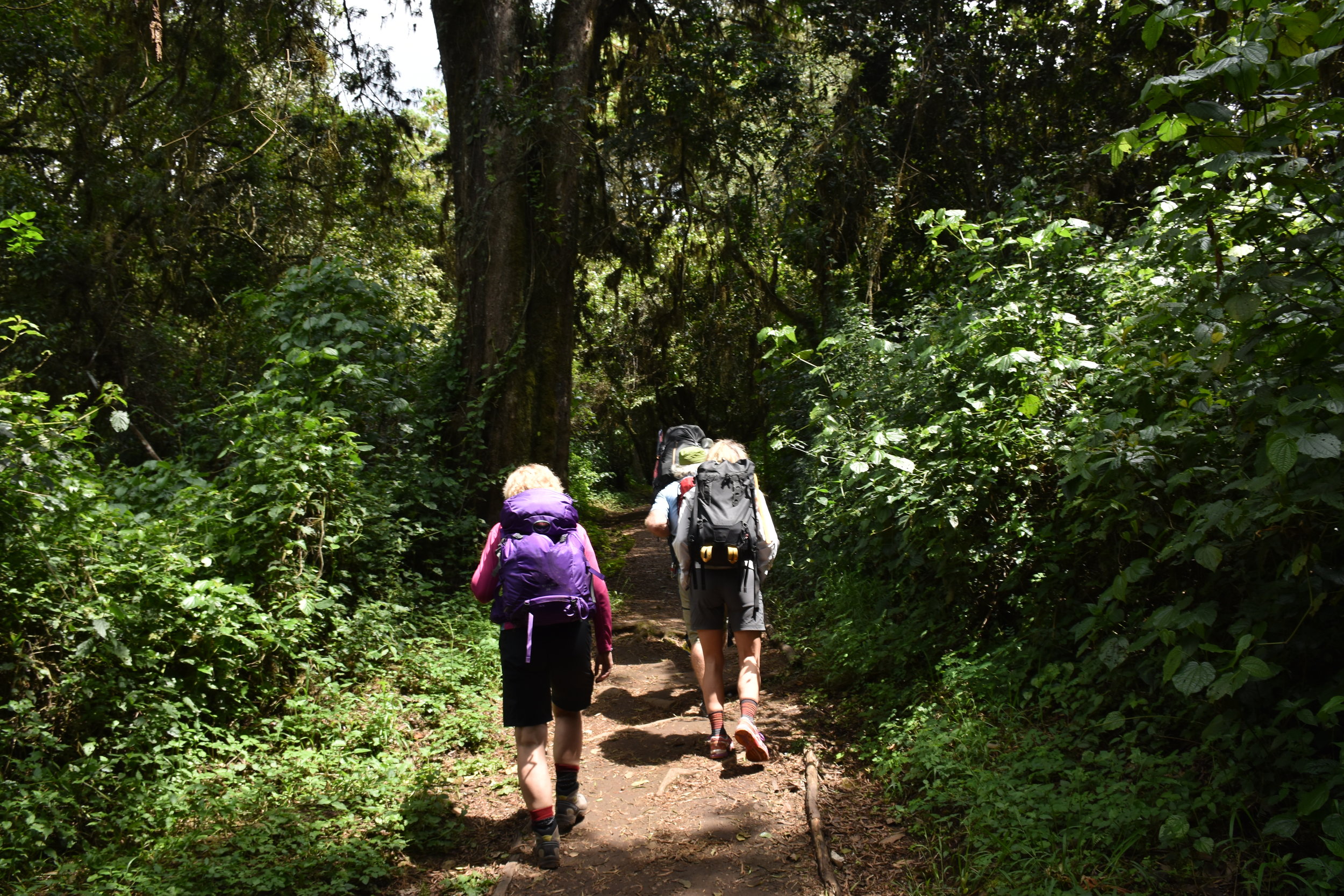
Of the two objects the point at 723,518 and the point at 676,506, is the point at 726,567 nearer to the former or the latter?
the point at 723,518

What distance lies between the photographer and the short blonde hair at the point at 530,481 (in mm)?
4398

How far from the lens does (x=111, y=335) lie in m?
11.0

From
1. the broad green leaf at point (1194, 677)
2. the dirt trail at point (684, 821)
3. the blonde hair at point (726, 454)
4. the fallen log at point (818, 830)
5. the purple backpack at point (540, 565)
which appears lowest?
the dirt trail at point (684, 821)

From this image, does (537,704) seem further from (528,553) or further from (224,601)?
(224,601)

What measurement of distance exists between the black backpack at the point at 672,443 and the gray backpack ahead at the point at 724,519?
0.98 m

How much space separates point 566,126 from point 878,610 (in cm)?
621

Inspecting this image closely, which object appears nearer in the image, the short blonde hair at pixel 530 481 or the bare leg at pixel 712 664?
the short blonde hair at pixel 530 481

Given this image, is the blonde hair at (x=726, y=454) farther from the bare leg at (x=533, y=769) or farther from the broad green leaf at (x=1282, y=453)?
the broad green leaf at (x=1282, y=453)

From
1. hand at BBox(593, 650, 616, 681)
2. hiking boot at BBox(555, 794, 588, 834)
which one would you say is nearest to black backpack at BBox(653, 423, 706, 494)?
hand at BBox(593, 650, 616, 681)

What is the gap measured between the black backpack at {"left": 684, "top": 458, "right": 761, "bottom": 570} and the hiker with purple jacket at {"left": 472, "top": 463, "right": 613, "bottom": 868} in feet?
3.04

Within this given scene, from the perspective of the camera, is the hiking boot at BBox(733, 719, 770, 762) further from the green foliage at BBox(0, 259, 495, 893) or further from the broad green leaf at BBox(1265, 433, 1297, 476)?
the broad green leaf at BBox(1265, 433, 1297, 476)

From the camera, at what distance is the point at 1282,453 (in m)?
2.68

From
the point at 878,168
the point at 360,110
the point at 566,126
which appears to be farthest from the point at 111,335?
the point at 878,168

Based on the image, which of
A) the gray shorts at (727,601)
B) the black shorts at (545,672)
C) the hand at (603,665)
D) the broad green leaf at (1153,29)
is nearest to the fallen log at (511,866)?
the black shorts at (545,672)
